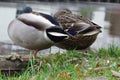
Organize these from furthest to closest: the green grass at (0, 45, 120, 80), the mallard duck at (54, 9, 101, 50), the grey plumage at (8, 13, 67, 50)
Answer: the mallard duck at (54, 9, 101, 50) → the grey plumage at (8, 13, 67, 50) → the green grass at (0, 45, 120, 80)

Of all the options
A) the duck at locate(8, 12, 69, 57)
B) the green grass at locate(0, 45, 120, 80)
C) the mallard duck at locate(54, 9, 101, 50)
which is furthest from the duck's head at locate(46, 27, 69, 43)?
the mallard duck at locate(54, 9, 101, 50)

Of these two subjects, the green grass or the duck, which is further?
the duck

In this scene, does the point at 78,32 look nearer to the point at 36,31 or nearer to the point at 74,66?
the point at 36,31

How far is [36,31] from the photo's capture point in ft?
20.1

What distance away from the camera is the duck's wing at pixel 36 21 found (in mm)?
6086

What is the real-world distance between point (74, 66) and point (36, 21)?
85cm

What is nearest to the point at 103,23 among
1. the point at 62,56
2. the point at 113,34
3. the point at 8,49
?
the point at 113,34

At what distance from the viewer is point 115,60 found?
6336 millimetres

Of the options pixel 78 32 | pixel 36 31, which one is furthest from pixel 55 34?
pixel 78 32

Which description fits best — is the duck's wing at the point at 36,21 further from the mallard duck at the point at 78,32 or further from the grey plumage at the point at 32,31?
the mallard duck at the point at 78,32

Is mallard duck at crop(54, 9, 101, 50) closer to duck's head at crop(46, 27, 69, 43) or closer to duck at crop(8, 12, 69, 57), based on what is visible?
duck at crop(8, 12, 69, 57)

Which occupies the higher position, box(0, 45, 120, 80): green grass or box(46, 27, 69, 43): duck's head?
box(46, 27, 69, 43): duck's head

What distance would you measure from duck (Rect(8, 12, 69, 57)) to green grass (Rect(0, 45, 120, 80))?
8.8 inches

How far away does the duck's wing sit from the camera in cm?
609
